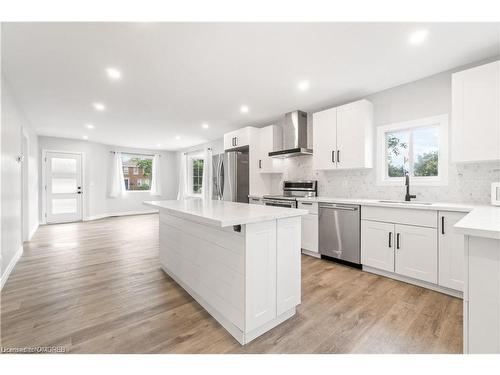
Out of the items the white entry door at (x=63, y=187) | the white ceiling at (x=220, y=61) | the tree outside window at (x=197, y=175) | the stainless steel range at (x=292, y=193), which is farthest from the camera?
the tree outside window at (x=197, y=175)

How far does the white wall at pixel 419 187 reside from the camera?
248cm

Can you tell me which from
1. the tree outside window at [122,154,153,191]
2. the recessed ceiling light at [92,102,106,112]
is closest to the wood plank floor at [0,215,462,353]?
the recessed ceiling light at [92,102,106,112]

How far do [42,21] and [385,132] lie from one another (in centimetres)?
393

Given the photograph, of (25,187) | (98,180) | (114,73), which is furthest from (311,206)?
(98,180)

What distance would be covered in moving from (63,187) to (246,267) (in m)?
7.34

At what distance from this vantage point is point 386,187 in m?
3.23

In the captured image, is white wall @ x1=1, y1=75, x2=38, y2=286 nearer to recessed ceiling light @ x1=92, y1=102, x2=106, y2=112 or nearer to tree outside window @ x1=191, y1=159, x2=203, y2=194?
recessed ceiling light @ x1=92, y1=102, x2=106, y2=112

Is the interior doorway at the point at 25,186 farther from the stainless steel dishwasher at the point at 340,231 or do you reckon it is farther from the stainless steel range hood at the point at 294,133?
the stainless steel dishwasher at the point at 340,231

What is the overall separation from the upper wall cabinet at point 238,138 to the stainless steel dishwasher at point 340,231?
88.6 inches

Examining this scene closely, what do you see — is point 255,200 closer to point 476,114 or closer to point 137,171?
point 476,114

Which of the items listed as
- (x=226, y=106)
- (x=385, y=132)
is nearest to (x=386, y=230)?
(x=385, y=132)

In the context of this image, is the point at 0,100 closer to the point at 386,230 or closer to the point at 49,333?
the point at 49,333

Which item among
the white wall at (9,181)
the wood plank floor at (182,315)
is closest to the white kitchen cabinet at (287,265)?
the wood plank floor at (182,315)
